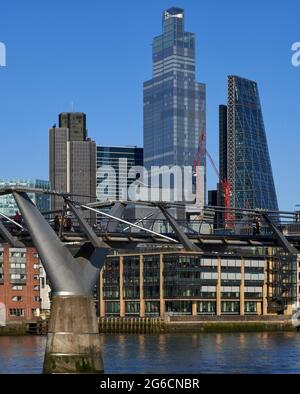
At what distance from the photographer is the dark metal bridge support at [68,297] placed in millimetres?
68562

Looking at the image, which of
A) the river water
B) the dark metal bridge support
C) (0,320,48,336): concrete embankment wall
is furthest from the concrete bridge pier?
(0,320,48,336): concrete embankment wall

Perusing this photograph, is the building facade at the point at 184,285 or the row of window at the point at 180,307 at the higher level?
the building facade at the point at 184,285

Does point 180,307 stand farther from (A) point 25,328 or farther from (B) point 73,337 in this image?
(B) point 73,337

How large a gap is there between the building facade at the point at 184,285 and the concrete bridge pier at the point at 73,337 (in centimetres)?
10508

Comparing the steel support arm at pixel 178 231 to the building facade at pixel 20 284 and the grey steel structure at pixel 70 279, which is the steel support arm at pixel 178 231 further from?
the building facade at pixel 20 284

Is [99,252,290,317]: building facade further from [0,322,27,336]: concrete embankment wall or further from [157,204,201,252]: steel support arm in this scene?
[157,204,201,252]: steel support arm

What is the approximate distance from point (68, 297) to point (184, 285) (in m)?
109

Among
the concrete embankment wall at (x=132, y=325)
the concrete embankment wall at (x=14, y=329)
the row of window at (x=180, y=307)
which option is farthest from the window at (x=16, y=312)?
the row of window at (x=180, y=307)

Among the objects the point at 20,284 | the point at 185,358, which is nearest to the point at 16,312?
the point at 20,284

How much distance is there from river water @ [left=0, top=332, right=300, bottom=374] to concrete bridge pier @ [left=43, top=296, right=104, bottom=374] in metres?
6.24

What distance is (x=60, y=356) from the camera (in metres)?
69.2

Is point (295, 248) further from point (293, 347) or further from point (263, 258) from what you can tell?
point (263, 258)

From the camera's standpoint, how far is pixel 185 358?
91938 mm
